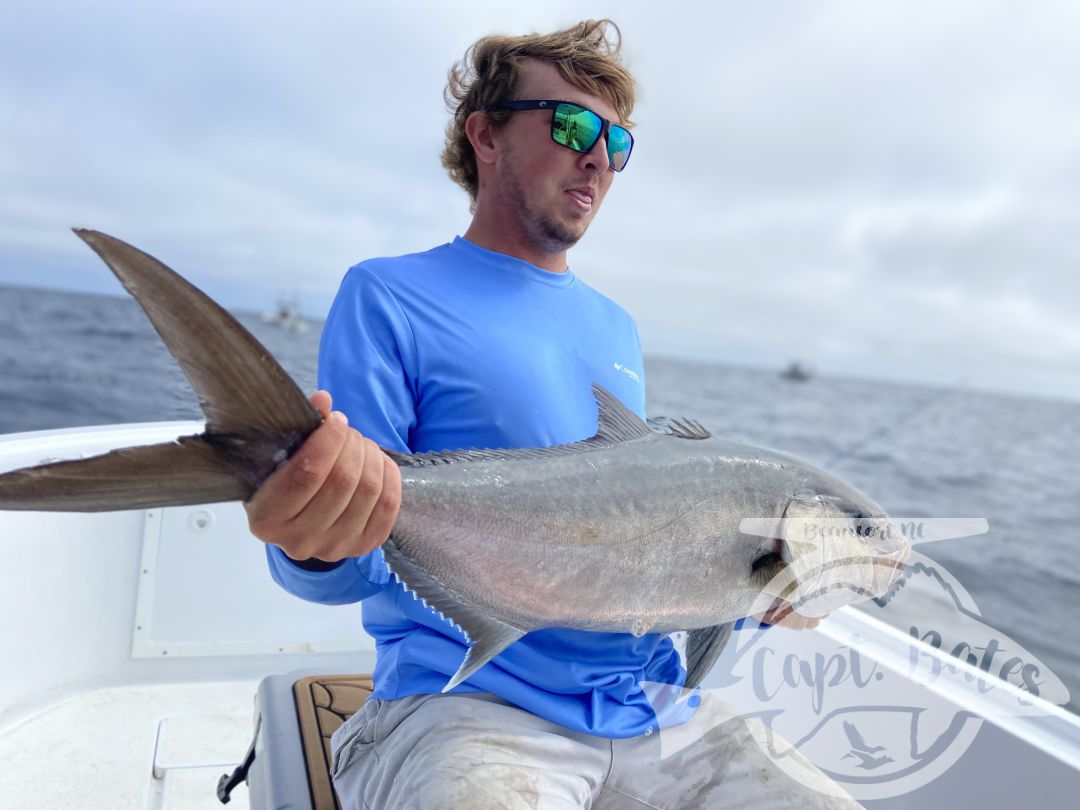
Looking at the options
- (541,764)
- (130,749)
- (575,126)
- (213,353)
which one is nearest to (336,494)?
(213,353)

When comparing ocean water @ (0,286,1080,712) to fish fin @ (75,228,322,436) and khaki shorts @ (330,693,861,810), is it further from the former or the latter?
khaki shorts @ (330,693,861,810)

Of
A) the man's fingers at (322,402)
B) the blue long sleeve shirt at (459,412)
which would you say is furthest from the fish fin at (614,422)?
the man's fingers at (322,402)

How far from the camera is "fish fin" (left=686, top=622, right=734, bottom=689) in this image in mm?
1817

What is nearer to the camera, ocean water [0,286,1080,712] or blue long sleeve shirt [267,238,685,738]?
blue long sleeve shirt [267,238,685,738]

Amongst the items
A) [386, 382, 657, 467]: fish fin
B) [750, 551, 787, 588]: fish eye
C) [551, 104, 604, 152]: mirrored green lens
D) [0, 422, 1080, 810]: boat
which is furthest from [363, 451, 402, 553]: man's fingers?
[551, 104, 604, 152]: mirrored green lens

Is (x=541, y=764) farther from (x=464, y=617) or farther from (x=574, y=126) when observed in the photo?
(x=574, y=126)

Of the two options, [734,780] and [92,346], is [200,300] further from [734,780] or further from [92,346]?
[92,346]

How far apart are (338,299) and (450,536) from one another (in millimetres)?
797

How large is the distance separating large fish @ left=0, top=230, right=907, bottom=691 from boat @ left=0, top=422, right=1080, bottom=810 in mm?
1007

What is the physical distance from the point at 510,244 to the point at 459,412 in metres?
0.71

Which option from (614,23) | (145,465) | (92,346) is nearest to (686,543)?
(145,465)

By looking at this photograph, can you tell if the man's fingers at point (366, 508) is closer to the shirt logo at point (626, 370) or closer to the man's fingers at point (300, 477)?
the man's fingers at point (300, 477)

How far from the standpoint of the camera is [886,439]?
26.1m

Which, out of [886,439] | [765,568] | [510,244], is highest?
[510,244]
